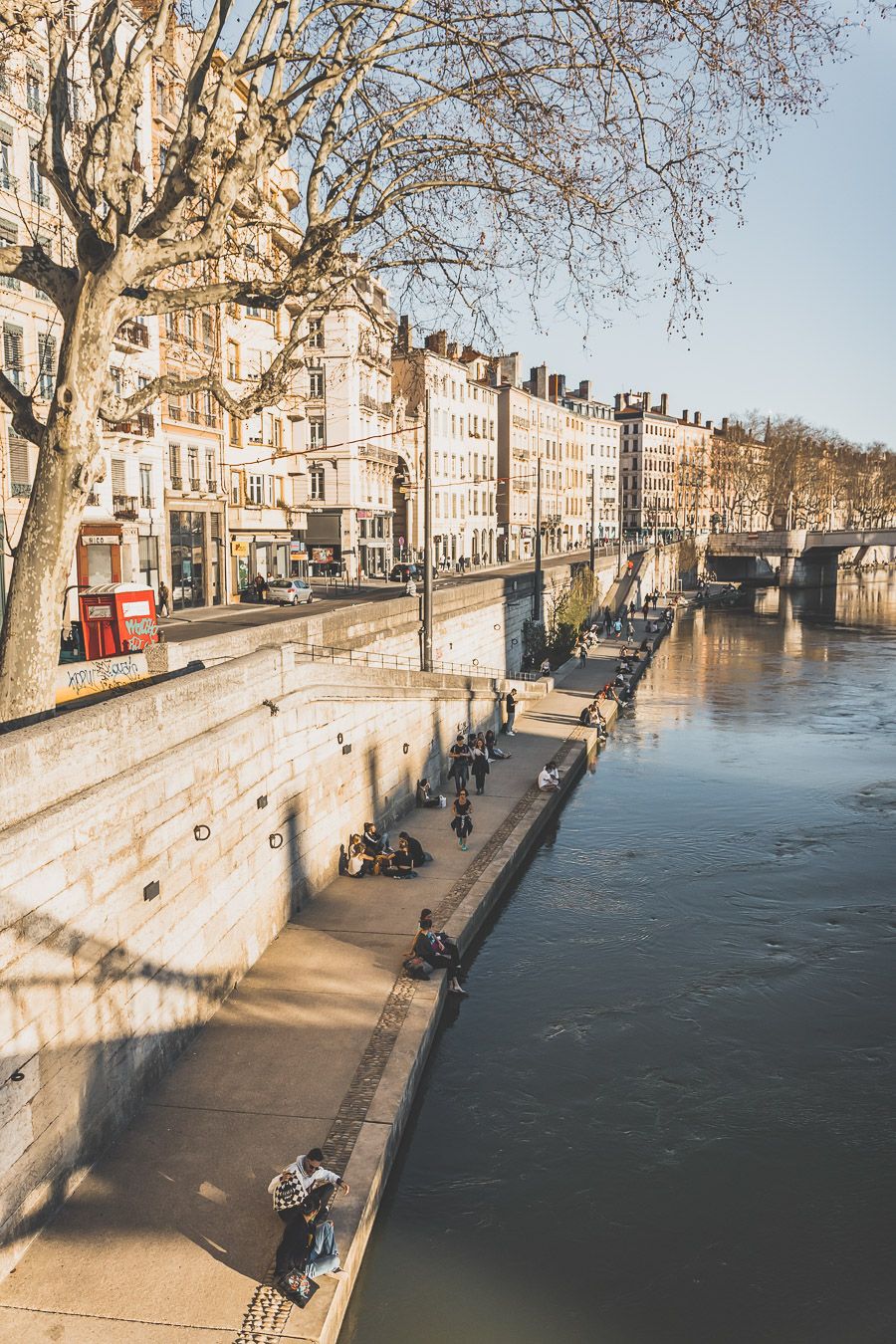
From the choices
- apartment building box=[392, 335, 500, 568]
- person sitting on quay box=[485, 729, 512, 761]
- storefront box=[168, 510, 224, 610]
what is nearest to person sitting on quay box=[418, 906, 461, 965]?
person sitting on quay box=[485, 729, 512, 761]

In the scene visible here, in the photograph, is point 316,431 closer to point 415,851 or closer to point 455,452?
point 455,452

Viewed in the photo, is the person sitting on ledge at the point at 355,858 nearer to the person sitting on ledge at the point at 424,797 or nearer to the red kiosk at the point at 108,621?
the person sitting on ledge at the point at 424,797

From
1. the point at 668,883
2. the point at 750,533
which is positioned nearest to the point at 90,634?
the point at 668,883

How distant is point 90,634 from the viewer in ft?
68.3

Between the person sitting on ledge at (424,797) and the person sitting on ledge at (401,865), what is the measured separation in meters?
5.31

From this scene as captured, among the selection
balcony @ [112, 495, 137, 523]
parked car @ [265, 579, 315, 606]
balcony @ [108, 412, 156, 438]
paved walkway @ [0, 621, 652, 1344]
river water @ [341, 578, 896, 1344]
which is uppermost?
balcony @ [108, 412, 156, 438]

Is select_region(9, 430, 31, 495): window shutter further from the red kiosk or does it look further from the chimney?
the chimney

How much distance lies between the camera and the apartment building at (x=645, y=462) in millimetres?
142875

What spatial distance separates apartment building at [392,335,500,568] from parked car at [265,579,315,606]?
1124 inches

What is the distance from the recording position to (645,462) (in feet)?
471

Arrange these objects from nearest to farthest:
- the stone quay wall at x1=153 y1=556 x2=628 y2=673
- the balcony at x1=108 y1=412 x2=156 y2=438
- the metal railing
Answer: the stone quay wall at x1=153 y1=556 x2=628 y2=673 → the metal railing → the balcony at x1=108 y1=412 x2=156 y2=438

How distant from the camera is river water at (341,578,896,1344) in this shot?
429 inches

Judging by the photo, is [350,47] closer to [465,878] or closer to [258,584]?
[465,878]

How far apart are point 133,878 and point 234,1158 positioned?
3.13 m
